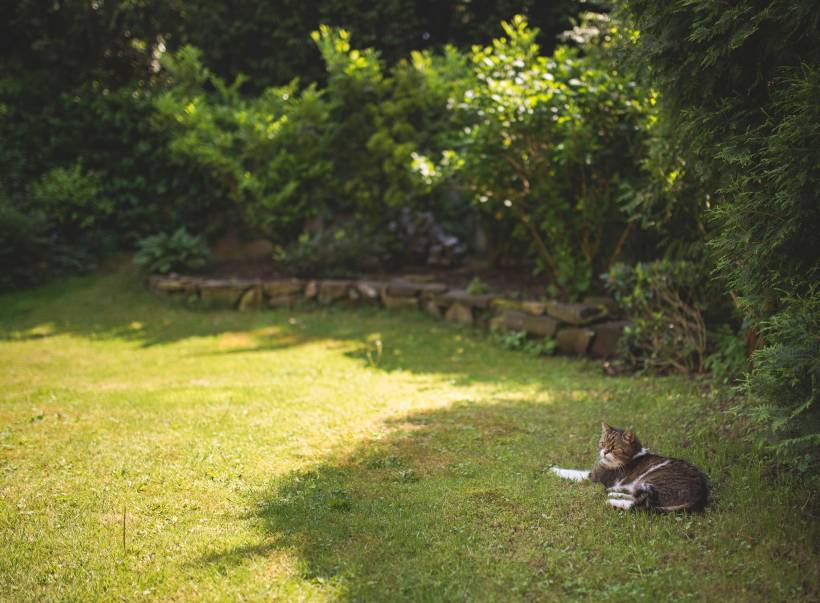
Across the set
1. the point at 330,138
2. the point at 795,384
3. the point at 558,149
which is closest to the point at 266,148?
the point at 330,138

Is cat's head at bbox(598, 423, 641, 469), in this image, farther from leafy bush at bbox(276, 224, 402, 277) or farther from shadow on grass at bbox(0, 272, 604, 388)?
leafy bush at bbox(276, 224, 402, 277)

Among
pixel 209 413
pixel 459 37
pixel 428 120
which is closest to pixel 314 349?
pixel 209 413

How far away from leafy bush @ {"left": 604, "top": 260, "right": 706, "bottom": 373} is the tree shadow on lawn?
6.23 feet

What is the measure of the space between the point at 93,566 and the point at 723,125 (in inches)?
144

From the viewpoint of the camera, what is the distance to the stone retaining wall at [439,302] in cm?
679

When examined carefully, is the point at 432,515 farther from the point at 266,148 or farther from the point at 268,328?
the point at 266,148

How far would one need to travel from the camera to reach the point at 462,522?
10.7ft

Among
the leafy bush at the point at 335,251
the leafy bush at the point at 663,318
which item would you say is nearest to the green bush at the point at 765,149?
the leafy bush at the point at 663,318

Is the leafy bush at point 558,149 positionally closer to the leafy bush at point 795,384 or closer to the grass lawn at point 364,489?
the grass lawn at point 364,489

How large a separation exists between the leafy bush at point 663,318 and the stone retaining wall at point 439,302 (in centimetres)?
43

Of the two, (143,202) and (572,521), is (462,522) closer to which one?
(572,521)

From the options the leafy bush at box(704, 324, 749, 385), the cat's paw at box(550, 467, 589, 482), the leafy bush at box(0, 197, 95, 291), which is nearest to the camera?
the cat's paw at box(550, 467, 589, 482)

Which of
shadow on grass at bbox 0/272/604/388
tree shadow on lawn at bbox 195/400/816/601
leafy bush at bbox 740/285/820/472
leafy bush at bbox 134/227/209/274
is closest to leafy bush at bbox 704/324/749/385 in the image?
shadow on grass at bbox 0/272/604/388

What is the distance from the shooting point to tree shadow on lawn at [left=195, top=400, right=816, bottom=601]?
272 centimetres
